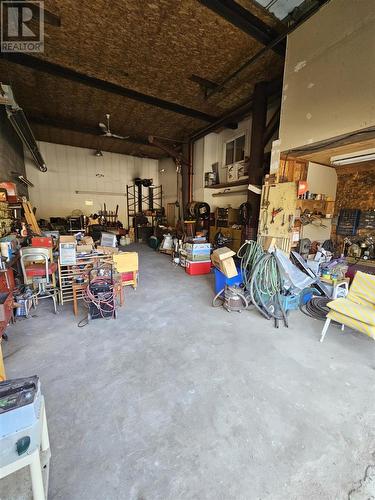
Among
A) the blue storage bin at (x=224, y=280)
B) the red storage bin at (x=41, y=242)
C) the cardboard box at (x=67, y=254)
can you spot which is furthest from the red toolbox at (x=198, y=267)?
the red storage bin at (x=41, y=242)

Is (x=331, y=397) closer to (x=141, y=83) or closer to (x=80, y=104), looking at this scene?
(x=141, y=83)

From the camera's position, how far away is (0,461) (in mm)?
809

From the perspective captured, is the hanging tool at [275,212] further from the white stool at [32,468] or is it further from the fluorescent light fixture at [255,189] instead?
the white stool at [32,468]

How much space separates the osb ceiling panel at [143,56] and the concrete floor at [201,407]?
457 cm

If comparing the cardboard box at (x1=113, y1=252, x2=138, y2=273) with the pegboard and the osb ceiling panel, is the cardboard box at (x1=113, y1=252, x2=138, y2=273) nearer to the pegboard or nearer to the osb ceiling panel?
the pegboard

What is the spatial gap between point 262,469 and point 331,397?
934mm

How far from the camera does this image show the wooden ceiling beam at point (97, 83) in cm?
419

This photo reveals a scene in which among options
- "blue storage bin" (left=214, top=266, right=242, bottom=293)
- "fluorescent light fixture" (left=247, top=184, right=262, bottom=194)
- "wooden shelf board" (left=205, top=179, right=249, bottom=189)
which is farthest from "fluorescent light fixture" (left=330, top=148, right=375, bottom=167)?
"blue storage bin" (left=214, top=266, right=242, bottom=293)

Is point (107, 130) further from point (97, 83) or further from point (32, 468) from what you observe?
point (32, 468)

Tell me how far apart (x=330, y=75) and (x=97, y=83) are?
4.81 meters

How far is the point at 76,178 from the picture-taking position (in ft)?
33.2

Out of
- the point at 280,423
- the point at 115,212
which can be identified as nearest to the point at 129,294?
the point at 280,423

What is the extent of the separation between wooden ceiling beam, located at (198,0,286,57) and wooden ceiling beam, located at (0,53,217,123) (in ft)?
9.89

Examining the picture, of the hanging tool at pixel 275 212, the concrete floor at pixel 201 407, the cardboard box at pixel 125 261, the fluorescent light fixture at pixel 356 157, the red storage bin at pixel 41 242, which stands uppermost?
the fluorescent light fixture at pixel 356 157
